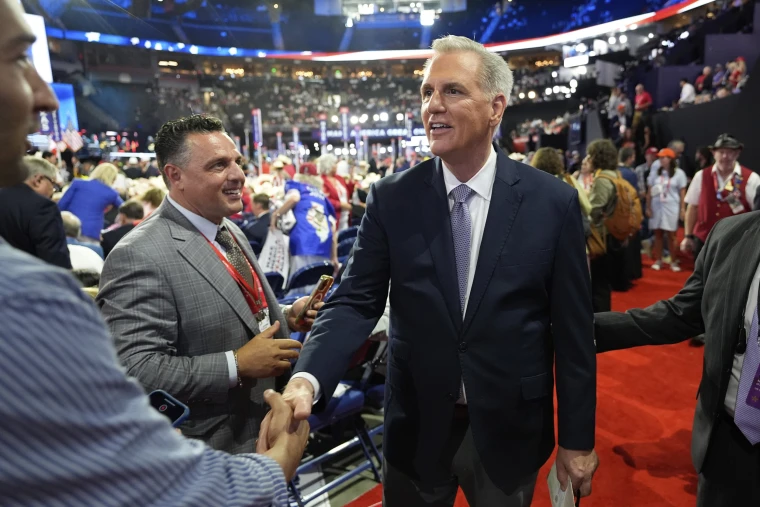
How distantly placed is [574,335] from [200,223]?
1470 mm

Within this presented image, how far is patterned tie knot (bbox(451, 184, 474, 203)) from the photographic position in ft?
5.97

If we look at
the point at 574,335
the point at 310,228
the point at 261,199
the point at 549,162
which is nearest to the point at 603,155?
the point at 549,162

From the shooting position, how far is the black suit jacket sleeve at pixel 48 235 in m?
3.57

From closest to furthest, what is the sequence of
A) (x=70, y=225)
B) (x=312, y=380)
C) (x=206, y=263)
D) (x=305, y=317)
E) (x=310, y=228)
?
1. (x=312, y=380)
2. (x=206, y=263)
3. (x=305, y=317)
4. (x=70, y=225)
5. (x=310, y=228)

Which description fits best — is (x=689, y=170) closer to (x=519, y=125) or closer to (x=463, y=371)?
(x=463, y=371)

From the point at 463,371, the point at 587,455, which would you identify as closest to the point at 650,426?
the point at 587,455

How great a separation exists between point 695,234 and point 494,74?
18.6 ft

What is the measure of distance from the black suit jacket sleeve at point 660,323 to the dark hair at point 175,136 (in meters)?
1.78

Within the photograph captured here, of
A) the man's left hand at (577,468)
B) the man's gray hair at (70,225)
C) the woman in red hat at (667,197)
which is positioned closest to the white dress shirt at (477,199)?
the man's left hand at (577,468)

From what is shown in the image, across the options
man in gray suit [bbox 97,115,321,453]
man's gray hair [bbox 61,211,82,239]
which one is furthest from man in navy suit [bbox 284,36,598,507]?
man's gray hair [bbox 61,211,82,239]

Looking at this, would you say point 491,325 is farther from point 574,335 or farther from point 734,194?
point 734,194

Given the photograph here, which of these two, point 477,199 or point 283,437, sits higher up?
point 477,199

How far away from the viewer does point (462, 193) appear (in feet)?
5.98

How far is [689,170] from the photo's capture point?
11.6 meters
